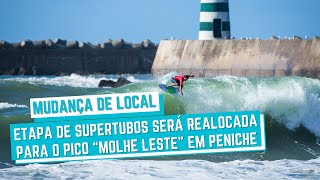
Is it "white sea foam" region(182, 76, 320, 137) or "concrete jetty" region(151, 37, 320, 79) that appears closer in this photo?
"white sea foam" region(182, 76, 320, 137)

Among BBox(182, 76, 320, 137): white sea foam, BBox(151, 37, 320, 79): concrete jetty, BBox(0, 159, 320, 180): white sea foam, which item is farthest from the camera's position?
BBox(151, 37, 320, 79): concrete jetty

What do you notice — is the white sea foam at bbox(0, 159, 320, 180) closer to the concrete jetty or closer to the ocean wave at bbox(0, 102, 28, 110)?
the ocean wave at bbox(0, 102, 28, 110)

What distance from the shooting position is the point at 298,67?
818 inches

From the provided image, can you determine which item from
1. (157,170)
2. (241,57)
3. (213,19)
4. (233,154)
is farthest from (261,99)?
(213,19)

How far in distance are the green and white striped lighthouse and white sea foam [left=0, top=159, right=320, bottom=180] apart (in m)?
13.7

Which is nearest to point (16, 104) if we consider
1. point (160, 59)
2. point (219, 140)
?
point (160, 59)

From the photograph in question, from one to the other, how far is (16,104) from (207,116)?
27.5 feet

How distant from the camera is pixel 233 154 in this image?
11633 mm

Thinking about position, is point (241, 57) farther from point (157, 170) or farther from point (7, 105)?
point (157, 170)

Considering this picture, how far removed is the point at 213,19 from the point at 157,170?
572 inches

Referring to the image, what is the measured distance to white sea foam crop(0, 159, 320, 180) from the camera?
9.80 m

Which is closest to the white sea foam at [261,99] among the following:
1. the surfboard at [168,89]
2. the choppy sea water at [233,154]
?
the choppy sea water at [233,154]

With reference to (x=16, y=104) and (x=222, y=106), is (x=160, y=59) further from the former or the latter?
(x=222, y=106)

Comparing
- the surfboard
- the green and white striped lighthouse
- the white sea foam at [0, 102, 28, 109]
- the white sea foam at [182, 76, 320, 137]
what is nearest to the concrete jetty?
the green and white striped lighthouse
